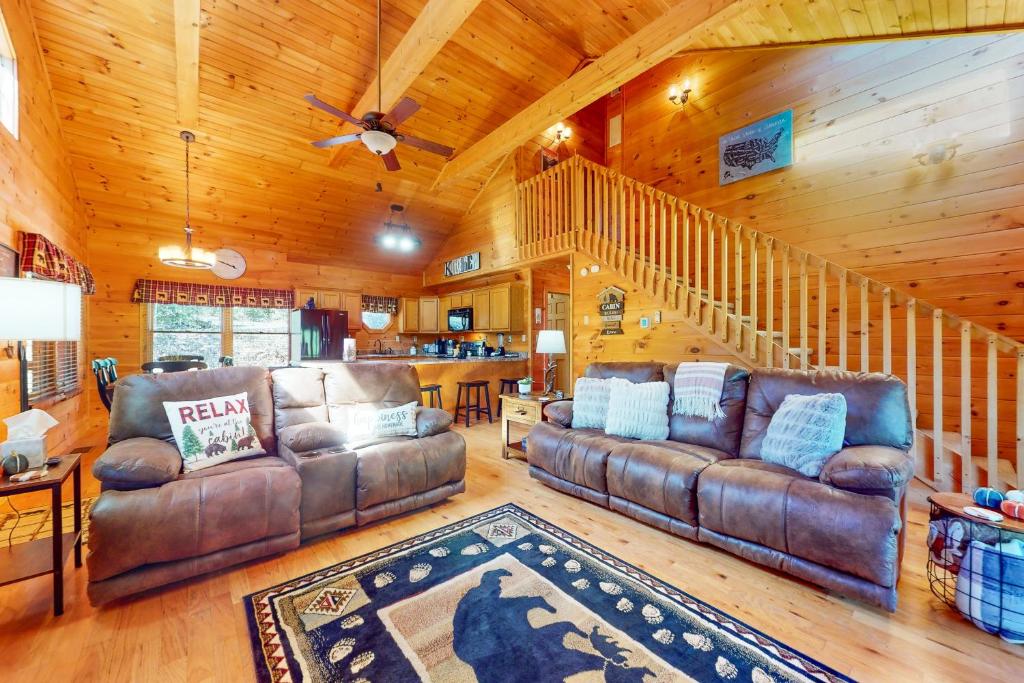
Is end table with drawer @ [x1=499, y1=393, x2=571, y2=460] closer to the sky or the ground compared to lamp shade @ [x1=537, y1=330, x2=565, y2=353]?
closer to the ground

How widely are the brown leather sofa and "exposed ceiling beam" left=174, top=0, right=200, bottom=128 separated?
13.6ft

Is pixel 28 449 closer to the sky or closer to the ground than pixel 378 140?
closer to the ground

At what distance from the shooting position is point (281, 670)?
1.45 metres

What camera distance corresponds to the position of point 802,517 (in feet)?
6.25

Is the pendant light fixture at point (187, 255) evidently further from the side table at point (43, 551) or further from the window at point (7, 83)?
the side table at point (43, 551)

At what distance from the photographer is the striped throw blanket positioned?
8.98 ft

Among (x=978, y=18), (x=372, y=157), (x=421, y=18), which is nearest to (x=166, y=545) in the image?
(x=421, y=18)

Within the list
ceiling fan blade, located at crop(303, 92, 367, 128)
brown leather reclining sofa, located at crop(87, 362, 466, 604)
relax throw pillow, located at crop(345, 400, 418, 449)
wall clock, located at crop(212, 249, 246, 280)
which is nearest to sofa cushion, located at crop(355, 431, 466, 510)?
brown leather reclining sofa, located at crop(87, 362, 466, 604)

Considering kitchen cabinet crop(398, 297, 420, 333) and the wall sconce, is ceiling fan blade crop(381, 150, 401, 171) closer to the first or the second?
the wall sconce

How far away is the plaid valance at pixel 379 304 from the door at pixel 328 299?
459mm

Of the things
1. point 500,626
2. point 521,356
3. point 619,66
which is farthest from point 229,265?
point 500,626

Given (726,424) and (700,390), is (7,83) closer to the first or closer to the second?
(700,390)

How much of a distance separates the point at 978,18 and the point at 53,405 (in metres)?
8.42

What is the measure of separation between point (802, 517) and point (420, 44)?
4.31 meters
